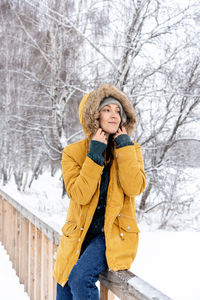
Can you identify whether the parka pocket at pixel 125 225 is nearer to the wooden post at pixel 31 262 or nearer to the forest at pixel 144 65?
the wooden post at pixel 31 262

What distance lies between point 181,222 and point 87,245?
7.31 meters

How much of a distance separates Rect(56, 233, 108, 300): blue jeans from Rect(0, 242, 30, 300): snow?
1.58m

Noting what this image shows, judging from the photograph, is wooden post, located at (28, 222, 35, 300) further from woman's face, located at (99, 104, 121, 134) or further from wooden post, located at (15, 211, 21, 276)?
woman's face, located at (99, 104, 121, 134)

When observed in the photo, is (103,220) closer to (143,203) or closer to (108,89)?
(108,89)

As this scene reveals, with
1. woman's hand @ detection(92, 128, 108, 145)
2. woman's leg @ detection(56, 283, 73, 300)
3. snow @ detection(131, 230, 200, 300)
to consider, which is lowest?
snow @ detection(131, 230, 200, 300)

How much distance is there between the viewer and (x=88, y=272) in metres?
1.33

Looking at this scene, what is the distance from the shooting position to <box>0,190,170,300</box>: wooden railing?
1223 mm

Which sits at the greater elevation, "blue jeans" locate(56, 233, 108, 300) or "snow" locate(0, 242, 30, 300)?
"blue jeans" locate(56, 233, 108, 300)

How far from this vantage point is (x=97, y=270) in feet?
4.45

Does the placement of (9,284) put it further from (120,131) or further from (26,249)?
→ (120,131)

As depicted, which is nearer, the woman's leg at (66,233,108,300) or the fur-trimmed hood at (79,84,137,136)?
the woman's leg at (66,233,108,300)

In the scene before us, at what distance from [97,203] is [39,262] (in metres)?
1.23

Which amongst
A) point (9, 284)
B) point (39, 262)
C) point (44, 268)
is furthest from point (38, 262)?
point (9, 284)

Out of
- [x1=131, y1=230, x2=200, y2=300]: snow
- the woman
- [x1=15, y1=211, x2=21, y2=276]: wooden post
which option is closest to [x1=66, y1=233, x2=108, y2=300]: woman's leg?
the woman
